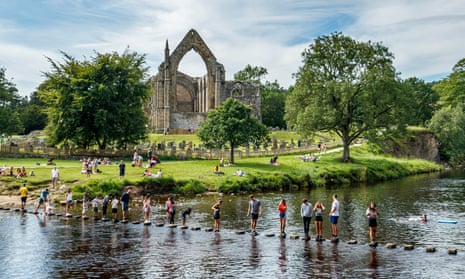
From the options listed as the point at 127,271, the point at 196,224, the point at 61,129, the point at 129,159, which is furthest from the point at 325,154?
the point at 127,271

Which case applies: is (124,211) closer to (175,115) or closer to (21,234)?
(21,234)

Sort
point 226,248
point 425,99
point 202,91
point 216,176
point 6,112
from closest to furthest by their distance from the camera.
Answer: point 226,248, point 216,176, point 6,112, point 425,99, point 202,91

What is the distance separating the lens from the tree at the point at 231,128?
5216 centimetres

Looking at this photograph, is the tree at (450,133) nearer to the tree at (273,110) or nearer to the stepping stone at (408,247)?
the tree at (273,110)

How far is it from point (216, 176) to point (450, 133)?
48213 millimetres

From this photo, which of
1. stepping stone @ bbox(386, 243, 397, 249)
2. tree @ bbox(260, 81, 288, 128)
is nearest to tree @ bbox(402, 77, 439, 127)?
tree @ bbox(260, 81, 288, 128)

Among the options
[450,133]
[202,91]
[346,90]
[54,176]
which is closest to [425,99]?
[450,133]

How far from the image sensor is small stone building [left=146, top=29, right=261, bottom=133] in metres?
102

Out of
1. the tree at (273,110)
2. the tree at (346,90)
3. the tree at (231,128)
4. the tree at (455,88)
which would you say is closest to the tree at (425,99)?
the tree at (455,88)

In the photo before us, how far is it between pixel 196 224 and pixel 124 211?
4427mm

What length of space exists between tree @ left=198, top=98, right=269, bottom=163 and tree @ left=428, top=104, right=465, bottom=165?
126 feet

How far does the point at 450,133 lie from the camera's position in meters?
80.0

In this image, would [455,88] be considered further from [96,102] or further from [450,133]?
[96,102]

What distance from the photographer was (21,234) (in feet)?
84.7
